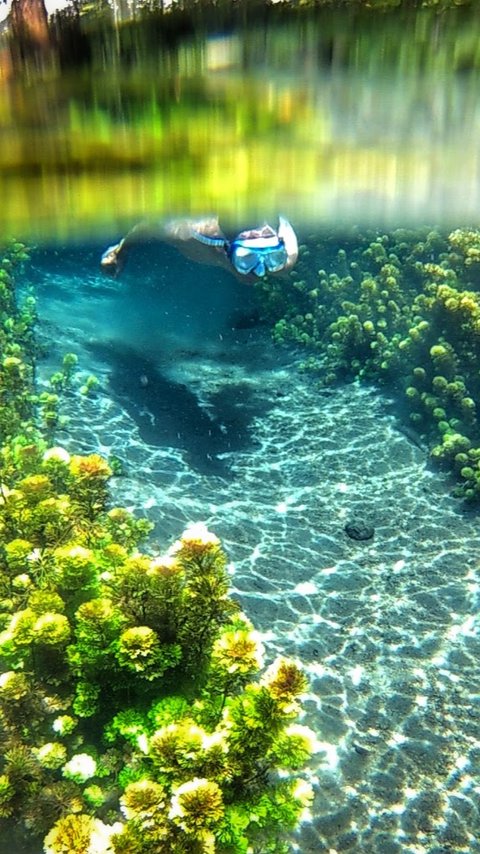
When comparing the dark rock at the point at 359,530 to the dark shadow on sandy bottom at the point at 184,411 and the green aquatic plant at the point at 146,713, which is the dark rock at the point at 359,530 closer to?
the dark shadow on sandy bottom at the point at 184,411

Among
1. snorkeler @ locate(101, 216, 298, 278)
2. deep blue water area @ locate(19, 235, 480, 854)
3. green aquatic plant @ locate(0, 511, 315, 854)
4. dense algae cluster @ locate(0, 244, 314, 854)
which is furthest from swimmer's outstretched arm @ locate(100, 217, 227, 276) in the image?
A: green aquatic plant @ locate(0, 511, 315, 854)

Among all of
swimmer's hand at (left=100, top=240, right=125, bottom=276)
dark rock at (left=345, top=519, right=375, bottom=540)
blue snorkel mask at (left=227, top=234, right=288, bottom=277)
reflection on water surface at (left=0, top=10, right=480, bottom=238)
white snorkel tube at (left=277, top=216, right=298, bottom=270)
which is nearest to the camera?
reflection on water surface at (left=0, top=10, right=480, bottom=238)

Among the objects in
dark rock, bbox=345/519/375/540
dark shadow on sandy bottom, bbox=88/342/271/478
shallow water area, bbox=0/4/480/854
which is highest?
shallow water area, bbox=0/4/480/854

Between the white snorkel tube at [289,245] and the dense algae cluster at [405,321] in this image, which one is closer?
the white snorkel tube at [289,245]

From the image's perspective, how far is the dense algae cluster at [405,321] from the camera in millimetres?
12828

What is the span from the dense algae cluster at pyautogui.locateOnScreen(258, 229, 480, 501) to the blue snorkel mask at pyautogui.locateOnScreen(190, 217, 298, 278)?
158 inches

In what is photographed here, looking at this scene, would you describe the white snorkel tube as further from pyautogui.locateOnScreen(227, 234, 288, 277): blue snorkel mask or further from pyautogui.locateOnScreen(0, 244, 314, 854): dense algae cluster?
pyautogui.locateOnScreen(0, 244, 314, 854): dense algae cluster

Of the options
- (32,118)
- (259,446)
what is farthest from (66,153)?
(259,446)

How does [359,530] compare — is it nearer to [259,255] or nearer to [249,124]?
[259,255]

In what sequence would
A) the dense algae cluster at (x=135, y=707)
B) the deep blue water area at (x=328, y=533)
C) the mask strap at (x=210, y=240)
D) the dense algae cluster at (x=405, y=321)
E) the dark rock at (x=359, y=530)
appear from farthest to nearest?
the mask strap at (x=210, y=240) → the dense algae cluster at (x=405, y=321) → the dark rock at (x=359, y=530) → the deep blue water area at (x=328, y=533) → the dense algae cluster at (x=135, y=707)

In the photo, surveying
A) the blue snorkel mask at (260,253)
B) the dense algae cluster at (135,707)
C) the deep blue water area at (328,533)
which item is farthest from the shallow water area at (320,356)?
the blue snorkel mask at (260,253)

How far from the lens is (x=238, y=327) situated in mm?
20734

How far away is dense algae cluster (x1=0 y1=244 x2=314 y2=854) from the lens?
14.8 feet

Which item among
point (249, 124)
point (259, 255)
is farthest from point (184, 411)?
point (249, 124)
